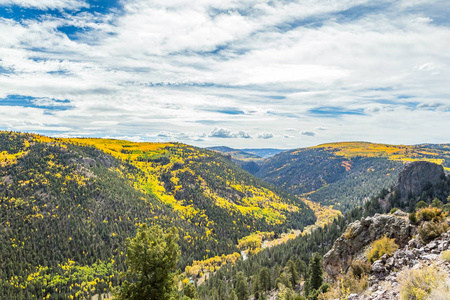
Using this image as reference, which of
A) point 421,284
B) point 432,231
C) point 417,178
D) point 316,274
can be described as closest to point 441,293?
point 421,284

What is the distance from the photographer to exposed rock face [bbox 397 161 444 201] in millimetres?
141875

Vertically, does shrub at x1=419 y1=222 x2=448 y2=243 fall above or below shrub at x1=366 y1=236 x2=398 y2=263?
above

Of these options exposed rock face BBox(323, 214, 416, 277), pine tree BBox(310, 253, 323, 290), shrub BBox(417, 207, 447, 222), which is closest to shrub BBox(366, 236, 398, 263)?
shrub BBox(417, 207, 447, 222)

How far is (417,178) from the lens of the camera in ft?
480

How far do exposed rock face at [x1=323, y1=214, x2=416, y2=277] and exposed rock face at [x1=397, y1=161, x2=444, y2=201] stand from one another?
407 ft

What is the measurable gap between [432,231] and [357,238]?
823 inches

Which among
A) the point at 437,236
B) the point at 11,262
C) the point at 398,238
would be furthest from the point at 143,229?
the point at 11,262

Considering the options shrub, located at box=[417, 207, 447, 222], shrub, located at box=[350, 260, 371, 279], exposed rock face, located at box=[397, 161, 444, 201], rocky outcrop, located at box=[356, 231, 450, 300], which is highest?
shrub, located at box=[417, 207, 447, 222]

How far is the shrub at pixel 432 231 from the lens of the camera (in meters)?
24.4

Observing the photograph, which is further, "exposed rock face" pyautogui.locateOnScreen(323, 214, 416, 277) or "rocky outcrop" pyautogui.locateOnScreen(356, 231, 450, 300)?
"exposed rock face" pyautogui.locateOnScreen(323, 214, 416, 277)

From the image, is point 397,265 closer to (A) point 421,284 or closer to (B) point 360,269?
(B) point 360,269

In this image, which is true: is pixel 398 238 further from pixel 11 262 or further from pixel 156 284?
pixel 11 262

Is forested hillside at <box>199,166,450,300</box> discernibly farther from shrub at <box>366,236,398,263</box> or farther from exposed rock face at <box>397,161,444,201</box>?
shrub at <box>366,236,398,263</box>

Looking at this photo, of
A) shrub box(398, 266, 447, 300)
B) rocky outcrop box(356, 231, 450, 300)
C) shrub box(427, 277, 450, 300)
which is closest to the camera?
shrub box(427, 277, 450, 300)
